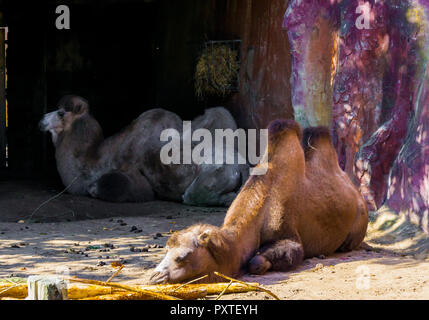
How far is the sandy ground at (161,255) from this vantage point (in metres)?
4.46

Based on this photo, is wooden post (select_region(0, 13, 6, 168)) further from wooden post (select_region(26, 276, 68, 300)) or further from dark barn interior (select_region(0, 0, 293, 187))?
wooden post (select_region(26, 276, 68, 300))

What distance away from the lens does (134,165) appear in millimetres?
10344

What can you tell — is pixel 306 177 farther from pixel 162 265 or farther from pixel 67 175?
pixel 67 175

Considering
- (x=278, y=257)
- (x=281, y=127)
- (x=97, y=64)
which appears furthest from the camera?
(x=97, y=64)

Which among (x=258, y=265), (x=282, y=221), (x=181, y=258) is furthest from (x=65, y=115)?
(x=181, y=258)

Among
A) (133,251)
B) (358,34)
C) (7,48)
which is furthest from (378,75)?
(7,48)

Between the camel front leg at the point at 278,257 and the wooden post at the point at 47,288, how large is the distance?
6.23ft

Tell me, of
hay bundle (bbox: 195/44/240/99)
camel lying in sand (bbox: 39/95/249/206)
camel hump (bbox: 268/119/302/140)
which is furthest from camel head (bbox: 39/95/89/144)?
camel hump (bbox: 268/119/302/140)

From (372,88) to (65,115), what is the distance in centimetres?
508

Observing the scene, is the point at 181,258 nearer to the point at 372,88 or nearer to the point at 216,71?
the point at 372,88

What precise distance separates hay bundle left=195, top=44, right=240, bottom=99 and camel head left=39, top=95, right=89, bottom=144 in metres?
1.76

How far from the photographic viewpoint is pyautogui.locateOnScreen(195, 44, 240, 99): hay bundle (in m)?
10.5

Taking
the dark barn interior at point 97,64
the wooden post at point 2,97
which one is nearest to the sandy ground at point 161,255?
the dark barn interior at point 97,64

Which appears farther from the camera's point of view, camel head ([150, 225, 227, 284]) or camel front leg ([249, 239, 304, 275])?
camel front leg ([249, 239, 304, 275])
